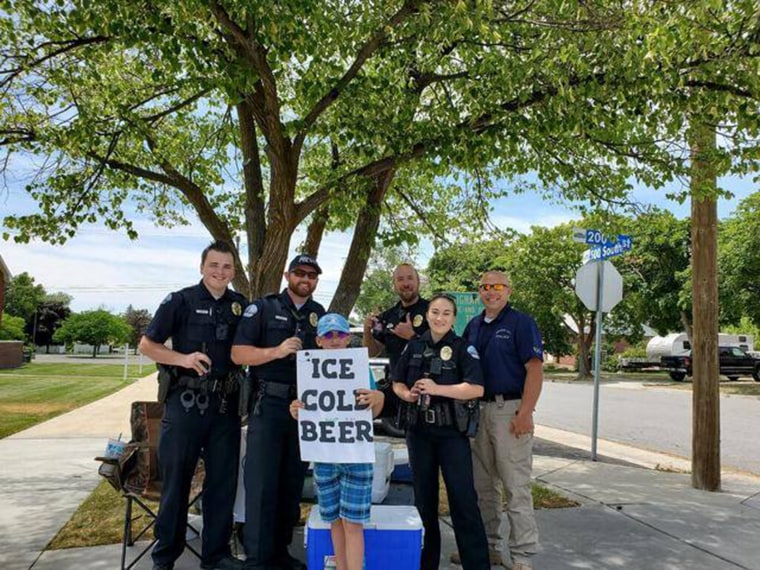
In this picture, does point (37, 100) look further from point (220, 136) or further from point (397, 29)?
point (397, 29)

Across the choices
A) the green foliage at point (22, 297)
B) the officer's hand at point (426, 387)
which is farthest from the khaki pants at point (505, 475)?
the green foliage at point (22, 297)

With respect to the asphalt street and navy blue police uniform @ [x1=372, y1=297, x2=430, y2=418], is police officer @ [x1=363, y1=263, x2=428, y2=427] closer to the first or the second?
navy blue police uniform @ [x1=372, y1=297, x2=430, y2=418]

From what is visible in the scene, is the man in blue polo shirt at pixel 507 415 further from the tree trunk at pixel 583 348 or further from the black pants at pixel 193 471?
the tree trunk at pixel 583 348

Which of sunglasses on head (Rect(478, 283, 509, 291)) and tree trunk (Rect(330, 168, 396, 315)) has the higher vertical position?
tree trunk (Rect(330, 168, 396, 315))

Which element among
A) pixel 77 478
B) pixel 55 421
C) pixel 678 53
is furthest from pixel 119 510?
pixel 55 421

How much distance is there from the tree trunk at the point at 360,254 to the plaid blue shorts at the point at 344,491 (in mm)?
3877

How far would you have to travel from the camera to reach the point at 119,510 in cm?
579

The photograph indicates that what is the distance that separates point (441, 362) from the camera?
13.1ft

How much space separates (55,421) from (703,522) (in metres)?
12.9

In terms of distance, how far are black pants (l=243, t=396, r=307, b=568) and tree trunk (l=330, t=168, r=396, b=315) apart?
11.2ft

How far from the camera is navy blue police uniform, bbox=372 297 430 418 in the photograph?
16.1ft

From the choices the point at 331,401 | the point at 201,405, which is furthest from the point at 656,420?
the point at 201,405

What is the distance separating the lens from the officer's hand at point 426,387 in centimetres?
386

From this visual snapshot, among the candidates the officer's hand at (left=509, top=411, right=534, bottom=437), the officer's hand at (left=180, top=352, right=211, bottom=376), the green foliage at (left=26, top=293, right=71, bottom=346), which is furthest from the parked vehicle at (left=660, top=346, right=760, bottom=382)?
the green foliage at (left=26, top=293, right=71, bottom=346)
